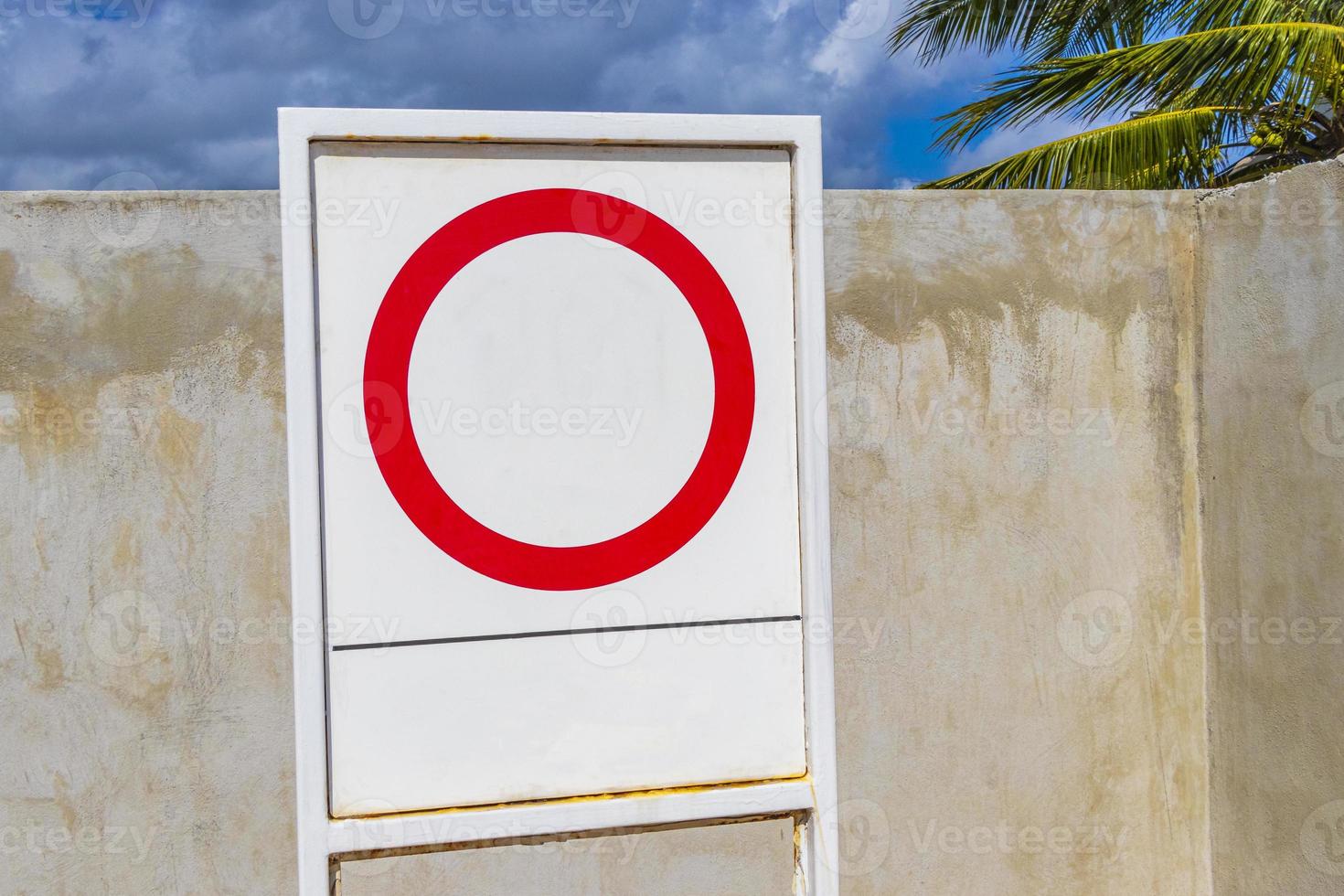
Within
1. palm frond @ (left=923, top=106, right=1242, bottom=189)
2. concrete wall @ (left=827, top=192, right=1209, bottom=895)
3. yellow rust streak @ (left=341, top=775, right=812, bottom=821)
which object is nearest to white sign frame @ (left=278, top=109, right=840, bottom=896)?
yellow rust streak @ (left=341, top=775, right=812, bottom=821)

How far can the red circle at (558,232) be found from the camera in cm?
126

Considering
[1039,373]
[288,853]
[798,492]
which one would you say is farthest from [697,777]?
[1039,373]

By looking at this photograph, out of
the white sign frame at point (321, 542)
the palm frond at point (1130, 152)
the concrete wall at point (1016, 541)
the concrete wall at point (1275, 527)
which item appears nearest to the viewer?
the white sign frame at point (321, 542)

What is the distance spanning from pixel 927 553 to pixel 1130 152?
257 cm

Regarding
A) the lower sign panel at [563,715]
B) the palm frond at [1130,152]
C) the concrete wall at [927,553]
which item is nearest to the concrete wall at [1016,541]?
the concrete wall at [927,553]

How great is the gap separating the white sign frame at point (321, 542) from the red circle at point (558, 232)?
78 millimetres

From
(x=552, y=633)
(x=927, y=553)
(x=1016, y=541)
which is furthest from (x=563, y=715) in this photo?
(x=1016, y=541)

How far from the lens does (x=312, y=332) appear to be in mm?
1225

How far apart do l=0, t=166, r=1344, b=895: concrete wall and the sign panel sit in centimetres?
189

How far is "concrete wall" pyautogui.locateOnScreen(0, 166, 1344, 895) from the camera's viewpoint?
293 centimetres

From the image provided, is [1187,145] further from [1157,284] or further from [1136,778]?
[1136,778]

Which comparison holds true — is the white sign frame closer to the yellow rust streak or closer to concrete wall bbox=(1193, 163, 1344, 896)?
the yellow rust streak

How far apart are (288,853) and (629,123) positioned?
8.22ft

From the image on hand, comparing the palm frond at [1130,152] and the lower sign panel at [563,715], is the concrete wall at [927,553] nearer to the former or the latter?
the palm frond at [1130,152]
